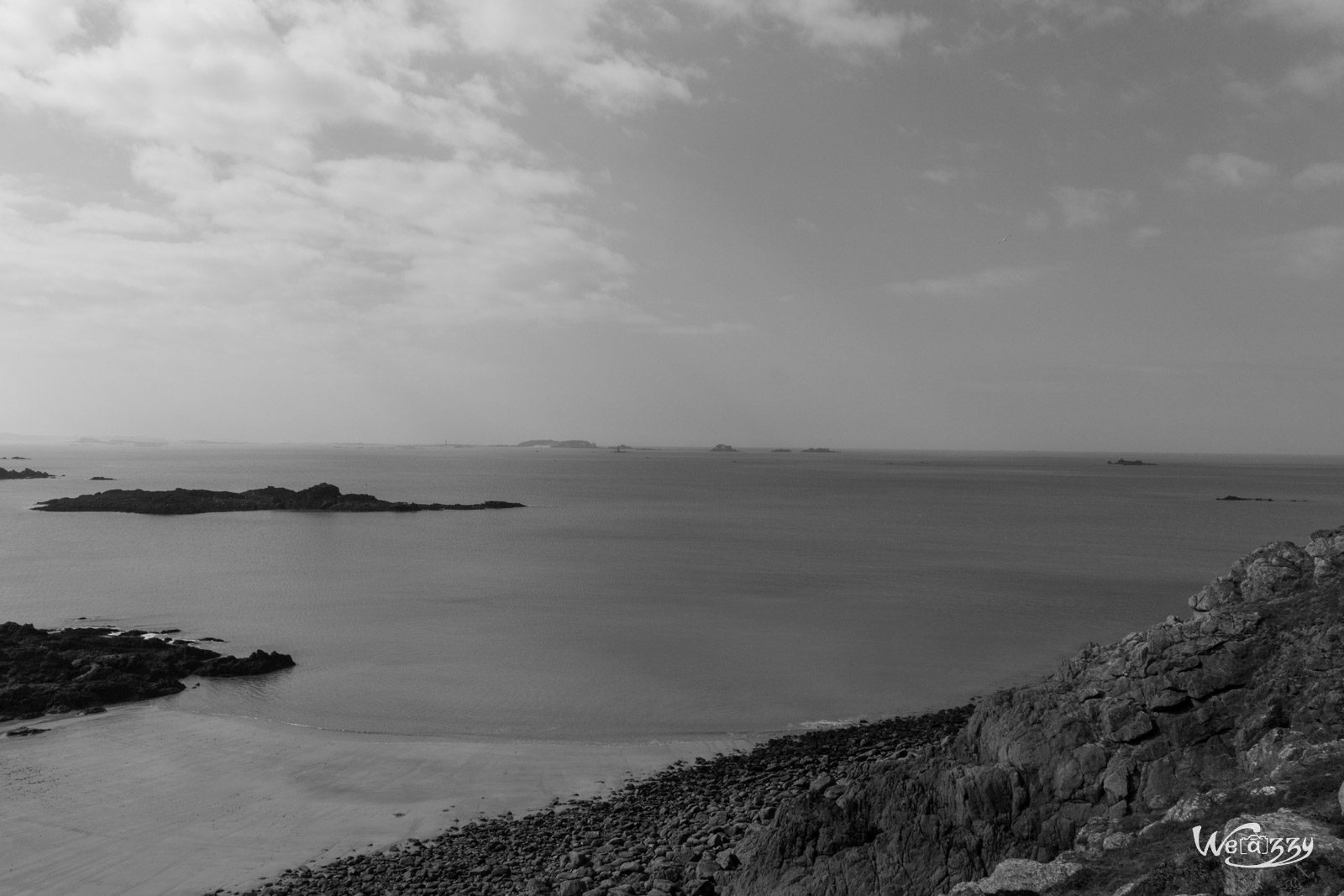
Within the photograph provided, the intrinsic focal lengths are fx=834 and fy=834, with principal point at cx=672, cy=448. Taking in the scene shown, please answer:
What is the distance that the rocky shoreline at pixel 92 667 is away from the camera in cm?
2316

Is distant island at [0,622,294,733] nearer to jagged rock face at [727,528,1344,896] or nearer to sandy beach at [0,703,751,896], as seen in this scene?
sandy beach at [0,703,751,896]

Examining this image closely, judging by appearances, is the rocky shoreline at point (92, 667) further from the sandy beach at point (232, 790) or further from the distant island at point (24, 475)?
the distant island at point (24, 475)

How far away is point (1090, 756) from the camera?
9930mm

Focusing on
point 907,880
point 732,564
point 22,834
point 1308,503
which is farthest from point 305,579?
point 1308,503

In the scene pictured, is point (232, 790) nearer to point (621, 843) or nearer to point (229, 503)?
point (621, 843)

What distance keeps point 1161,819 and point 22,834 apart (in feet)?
59.8

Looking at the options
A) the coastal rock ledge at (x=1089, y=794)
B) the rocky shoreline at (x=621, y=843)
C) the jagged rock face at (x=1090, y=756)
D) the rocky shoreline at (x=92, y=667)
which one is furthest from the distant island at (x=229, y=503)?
the jagged rock face at (x=1090, y=756)

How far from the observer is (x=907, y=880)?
9453 mm

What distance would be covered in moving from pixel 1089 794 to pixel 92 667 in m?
27.4

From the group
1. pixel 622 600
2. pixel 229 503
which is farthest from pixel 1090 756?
pixel 229 503

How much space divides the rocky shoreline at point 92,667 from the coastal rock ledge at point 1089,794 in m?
14.6

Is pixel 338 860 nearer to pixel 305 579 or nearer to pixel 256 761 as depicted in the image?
pixel 256 761

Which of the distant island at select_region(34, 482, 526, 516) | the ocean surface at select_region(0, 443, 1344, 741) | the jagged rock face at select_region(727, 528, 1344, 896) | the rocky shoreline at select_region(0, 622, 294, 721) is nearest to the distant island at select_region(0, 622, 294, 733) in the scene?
the rocky shoreline at select_region(0, 622, 294, 721)

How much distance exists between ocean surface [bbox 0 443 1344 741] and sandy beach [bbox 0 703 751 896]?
1.65m
